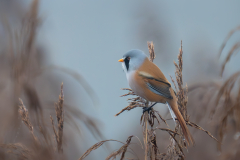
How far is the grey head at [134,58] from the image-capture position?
6.28ft

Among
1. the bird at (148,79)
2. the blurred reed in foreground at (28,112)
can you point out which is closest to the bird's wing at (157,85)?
the bird at (148,79)

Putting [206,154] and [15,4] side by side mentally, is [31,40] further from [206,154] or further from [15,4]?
[206,154]

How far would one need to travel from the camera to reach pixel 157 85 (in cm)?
188

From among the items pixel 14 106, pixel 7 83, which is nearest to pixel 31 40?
pixel 14 106

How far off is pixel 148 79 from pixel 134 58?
18 cm

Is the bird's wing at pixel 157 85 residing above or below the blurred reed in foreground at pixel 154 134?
above

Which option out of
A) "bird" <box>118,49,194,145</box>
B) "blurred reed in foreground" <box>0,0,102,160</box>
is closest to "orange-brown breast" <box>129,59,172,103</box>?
"bird" <box>118,49,194,145</box>

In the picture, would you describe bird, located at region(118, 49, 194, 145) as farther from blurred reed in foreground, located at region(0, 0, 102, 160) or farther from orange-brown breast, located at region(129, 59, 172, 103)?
blurred reed in foreground, located at region(0, 0, 102, 160)

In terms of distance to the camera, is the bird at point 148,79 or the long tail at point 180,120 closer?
the long tail at point 180,120

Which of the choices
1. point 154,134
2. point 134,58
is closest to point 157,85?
point 134,58

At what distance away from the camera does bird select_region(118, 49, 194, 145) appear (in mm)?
1822

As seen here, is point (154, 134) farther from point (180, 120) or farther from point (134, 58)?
point (134, 58)

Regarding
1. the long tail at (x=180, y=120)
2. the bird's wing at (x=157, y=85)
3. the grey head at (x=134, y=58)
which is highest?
the grey head at (x=134, y=58)

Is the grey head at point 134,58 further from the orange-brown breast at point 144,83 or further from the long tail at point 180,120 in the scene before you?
the long tail at point 180,120
